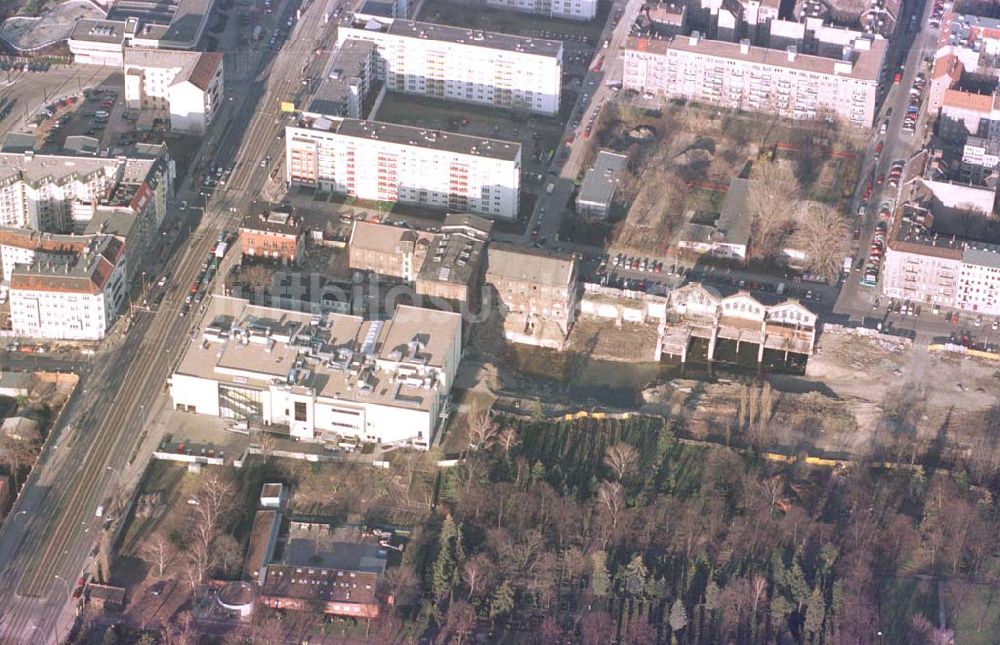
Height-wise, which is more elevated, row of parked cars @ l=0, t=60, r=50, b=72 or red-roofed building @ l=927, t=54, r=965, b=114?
red-roofed building @ l=927, t=54, r=965, b=114

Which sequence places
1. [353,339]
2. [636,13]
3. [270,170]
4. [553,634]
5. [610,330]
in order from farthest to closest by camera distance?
1. [636,13]
2. [270,170]
3. [610,330]
4. [353,339]
5. [553,634]

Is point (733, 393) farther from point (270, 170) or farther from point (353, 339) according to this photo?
point (270, 170)

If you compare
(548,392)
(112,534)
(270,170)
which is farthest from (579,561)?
(270,170)

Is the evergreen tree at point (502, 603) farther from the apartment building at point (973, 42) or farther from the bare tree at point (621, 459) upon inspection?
the apartment building at point (973, 42)

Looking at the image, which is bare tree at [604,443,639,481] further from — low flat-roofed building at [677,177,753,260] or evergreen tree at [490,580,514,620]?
low flat-roofed building at [677,177,753,260]

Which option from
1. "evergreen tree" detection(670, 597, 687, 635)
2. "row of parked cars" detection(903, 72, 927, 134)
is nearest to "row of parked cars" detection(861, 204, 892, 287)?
"row of parked cars" detection(903, 72, 927, 134)

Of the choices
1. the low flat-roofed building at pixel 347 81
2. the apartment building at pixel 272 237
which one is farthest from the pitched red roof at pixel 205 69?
the apartment building at pixel 272 237
